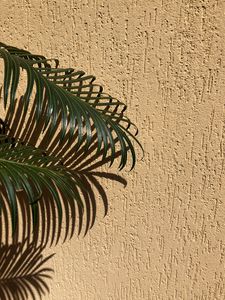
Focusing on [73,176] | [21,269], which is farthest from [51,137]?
[21,269]

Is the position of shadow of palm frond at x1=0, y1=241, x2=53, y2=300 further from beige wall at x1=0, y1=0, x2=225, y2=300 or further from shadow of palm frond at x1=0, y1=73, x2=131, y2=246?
beige wall at x1=0, y1=0, x2=225, y2=300

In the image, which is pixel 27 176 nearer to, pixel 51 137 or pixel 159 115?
pixel 51 137

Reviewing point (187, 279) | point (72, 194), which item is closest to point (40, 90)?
point (72, 194)

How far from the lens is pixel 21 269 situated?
1600mm

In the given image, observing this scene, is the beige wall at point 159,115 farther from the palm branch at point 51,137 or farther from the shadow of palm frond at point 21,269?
the shadow of palm frond at point 21,269

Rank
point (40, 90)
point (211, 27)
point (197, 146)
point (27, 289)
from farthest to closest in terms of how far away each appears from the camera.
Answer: point (27, 289), point (197, 146), point (211, 27), point (40, 90)

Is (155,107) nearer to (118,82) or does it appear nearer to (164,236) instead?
(118,82)

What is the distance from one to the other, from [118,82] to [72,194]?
0.43m

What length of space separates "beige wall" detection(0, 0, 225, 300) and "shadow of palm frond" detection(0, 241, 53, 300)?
0.23 meters

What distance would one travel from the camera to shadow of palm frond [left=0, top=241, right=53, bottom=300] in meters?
1.60

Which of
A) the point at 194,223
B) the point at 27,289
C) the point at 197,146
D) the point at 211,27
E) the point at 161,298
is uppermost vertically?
the point at 211,27

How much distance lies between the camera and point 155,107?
1.30 m

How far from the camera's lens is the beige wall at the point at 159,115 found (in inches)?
47.6

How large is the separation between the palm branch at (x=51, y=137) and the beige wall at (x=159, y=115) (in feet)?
0.27
